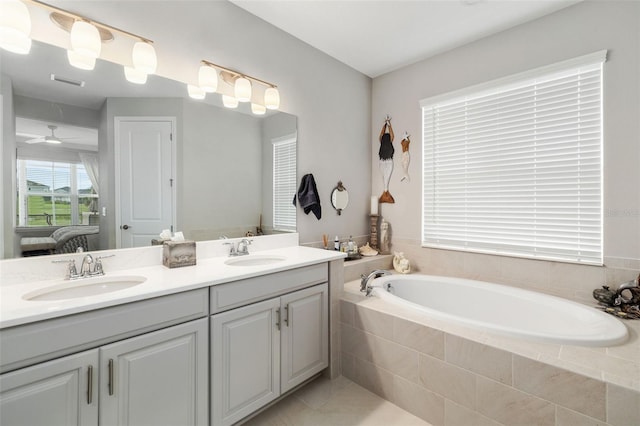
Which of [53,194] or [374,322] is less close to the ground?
[53,194]

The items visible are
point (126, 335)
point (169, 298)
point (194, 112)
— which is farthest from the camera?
point (194, 112)

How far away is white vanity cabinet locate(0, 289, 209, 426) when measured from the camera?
3.13 ft

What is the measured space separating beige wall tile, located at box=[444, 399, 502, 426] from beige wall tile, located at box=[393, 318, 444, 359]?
0.26 metres

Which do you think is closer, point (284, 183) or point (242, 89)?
point (242, 89)

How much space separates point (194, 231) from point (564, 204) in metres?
2.64

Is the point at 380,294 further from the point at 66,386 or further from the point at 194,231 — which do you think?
the point at 66,386

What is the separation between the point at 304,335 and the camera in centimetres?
188

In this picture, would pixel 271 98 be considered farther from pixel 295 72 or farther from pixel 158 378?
pixel 158 378

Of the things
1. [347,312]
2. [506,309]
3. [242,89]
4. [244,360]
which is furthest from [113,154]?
[506,309]

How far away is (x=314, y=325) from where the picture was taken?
1.95 meters

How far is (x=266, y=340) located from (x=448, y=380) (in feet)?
3.44

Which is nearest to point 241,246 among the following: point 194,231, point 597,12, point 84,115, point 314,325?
point 194,231

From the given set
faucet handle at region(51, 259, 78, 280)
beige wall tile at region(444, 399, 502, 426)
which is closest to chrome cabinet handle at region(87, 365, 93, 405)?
faucet handle at region(51, 259, 78, 280)

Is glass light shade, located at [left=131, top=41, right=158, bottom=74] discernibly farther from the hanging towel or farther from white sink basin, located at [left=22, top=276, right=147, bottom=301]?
the hanging towel
